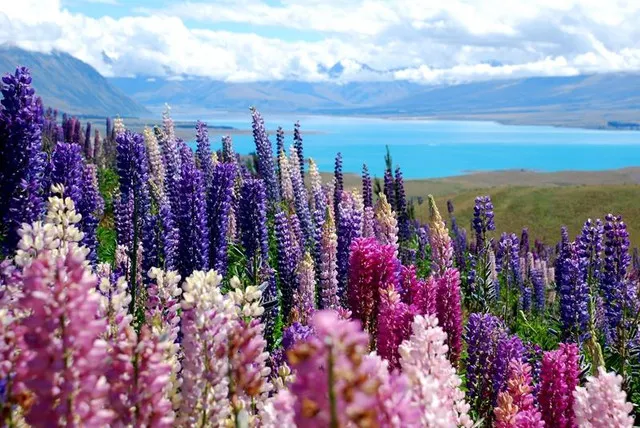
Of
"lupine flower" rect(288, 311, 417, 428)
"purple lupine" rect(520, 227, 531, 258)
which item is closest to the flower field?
"lupine flower" rect(288, 311, 417, 428)

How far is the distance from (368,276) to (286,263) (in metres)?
2.72

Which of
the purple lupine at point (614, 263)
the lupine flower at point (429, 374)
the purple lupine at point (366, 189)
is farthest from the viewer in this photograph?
the purple lupine at point (366, 189)

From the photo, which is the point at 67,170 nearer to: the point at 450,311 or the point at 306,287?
the point at 306,287

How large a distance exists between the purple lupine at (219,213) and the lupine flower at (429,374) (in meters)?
5.03

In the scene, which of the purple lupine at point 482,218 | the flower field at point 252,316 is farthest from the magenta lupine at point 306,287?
the purple lupine at point 482,218

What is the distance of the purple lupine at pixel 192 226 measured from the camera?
25.2ft

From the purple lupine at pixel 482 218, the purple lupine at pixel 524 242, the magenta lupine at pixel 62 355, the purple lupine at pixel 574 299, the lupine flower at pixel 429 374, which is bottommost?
the purple lupine at pixel 524 242

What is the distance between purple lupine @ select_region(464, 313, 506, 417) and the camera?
236 inches

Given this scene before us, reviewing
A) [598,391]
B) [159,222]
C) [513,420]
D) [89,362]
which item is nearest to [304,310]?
[159,222]

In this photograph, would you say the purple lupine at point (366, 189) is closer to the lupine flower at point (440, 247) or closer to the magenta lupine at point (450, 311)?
the lupine flower at point (440, 247)

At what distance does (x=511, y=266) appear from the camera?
51.2 feet

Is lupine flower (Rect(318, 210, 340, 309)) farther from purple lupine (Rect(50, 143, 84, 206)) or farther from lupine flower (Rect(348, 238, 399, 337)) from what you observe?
purple lupine (Rect(50, 143, 84, 206))

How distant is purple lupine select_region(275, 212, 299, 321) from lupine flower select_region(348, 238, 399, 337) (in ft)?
6.70

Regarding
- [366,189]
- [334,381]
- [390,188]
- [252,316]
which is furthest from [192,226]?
[334,381]
